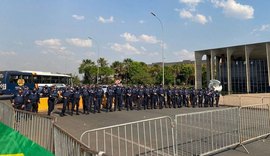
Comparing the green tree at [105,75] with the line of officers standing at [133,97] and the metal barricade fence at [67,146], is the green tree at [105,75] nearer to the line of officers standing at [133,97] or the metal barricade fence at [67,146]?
the line of officers standing at [133,97]

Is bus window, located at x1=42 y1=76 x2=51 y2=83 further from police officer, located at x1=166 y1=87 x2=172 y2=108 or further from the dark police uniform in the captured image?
the dark police uniform

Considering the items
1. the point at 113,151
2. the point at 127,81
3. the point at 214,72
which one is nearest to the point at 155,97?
the point at 113,151

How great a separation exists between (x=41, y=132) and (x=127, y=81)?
77.3 meters

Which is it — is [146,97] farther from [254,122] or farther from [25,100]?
[254,122]

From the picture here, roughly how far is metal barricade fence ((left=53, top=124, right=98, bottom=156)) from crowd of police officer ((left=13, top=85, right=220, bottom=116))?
8.43 metres

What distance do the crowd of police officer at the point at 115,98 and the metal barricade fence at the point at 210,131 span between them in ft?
27.3

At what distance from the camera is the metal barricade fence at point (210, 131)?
766 cm

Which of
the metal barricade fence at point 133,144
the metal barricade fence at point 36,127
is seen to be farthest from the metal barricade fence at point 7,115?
the metal barricade fence at point 133,144

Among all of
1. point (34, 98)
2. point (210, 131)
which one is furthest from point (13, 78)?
point (210, 131)

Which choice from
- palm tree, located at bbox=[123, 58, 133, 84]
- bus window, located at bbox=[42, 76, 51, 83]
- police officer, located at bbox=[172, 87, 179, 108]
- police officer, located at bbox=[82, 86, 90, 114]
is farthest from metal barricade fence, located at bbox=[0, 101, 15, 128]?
palm tree, located at bbox=[123, 58, 133, 84]

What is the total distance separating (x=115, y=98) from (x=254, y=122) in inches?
382

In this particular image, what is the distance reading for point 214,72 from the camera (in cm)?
5794

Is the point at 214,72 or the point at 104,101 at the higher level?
the point at 214,72

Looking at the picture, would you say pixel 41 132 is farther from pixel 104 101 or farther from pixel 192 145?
pixel 104 101
